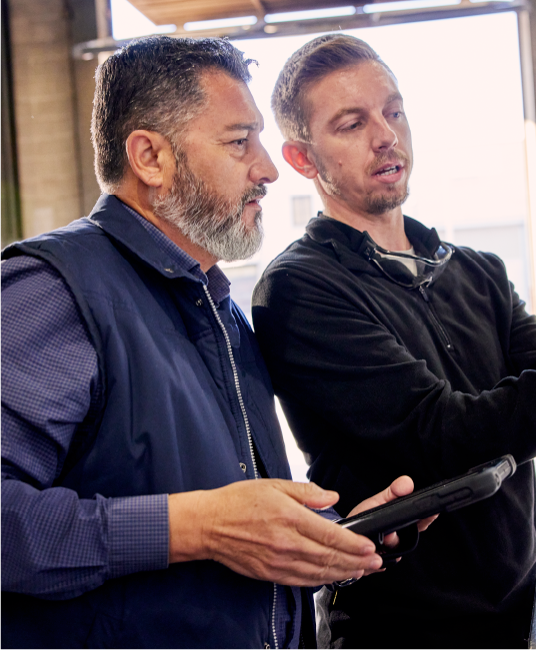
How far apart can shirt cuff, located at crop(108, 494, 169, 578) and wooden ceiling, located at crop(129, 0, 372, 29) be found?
8.09 ft

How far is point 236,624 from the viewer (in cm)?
92

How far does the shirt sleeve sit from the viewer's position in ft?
2.52

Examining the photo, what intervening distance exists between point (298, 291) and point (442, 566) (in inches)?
23.2

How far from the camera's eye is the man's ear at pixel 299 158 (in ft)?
5.01

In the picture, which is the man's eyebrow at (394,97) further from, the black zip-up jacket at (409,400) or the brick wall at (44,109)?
the brick wall at (44,109)

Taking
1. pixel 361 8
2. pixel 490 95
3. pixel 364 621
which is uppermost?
pixel 361 8

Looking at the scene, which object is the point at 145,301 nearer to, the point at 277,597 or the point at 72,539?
the point at 72,539

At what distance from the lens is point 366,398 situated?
1187 mm

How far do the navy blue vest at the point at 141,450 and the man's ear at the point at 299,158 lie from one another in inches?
24.1

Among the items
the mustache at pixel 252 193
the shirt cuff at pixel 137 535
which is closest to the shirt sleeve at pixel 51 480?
the shirt cuff at pixel 137 535

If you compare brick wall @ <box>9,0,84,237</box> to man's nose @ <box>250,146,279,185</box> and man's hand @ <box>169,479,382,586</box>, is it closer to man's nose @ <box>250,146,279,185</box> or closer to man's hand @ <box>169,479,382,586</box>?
man's nose @ <box>250,146,279,185</box>

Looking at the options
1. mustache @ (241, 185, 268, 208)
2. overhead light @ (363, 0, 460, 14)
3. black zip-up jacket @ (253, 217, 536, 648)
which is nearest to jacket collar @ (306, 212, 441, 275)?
black zip-up jacket @ (253, 217, 536, 648)

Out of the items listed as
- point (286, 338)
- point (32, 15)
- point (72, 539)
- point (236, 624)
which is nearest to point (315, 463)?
point (286, 338)

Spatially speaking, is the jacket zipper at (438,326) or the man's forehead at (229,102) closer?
the man's forehead at (229,102)
